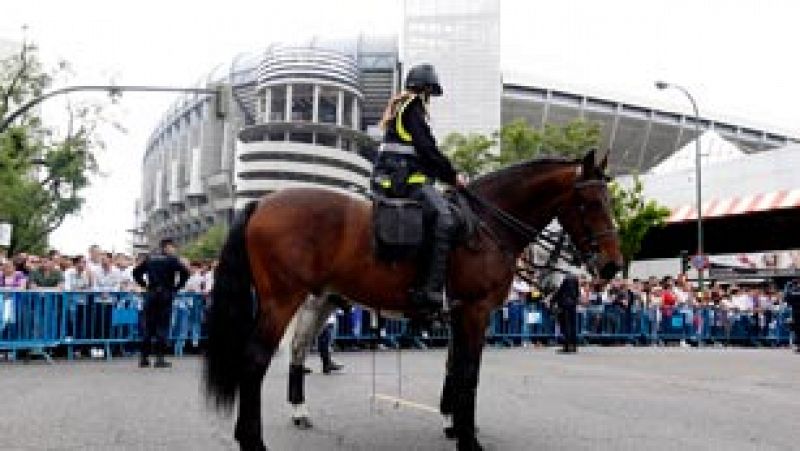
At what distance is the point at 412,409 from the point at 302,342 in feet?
5.41

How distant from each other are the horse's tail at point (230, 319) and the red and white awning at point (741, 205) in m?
40.8

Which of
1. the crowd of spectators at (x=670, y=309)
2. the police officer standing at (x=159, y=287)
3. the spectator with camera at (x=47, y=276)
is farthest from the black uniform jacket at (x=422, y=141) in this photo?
the crowd of spectators at (x=670, y=309)

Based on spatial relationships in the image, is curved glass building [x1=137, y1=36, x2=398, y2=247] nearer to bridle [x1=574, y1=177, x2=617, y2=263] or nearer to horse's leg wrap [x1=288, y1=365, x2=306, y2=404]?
horse's leg wrap [x1=288, y1=365, x2=306, y2=404]

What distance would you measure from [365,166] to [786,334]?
10718cm

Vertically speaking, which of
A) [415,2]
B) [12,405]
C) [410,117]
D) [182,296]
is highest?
[415,2]

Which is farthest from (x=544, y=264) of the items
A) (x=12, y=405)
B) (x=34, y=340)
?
(x=34, y=340)

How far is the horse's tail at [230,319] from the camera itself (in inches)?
243

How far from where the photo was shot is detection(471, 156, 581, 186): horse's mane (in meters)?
7.36

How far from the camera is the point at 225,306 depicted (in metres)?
6.36

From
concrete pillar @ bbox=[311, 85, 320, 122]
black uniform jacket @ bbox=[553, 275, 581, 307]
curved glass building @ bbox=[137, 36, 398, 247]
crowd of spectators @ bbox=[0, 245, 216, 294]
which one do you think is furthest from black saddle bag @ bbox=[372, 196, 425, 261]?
concrete pillar @ bbox=[311, 85, 320, 122]

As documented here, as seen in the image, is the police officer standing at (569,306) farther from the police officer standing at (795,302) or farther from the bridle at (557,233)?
the bridle at (557,233)

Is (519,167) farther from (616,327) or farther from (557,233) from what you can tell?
(616,327)

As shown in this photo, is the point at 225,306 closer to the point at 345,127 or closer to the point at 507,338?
the point at 507,338

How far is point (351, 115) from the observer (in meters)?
128
